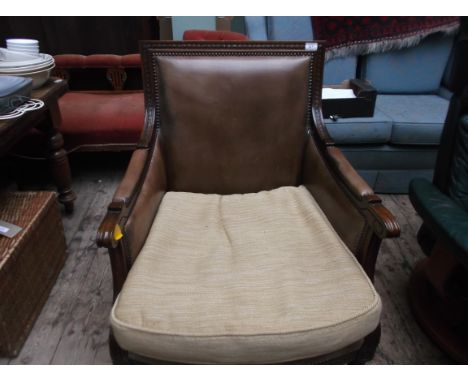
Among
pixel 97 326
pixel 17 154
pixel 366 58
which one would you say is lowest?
pixel 97 326

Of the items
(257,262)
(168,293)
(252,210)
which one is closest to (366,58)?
(252,210)

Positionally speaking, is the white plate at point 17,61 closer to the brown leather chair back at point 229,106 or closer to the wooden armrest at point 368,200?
the brown leather chair back at point 229,106

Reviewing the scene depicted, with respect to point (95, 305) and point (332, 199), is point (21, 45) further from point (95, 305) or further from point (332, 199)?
point (332, 199)

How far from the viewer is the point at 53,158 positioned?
1.78 m

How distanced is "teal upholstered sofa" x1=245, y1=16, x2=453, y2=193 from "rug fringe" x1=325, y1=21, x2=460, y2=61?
0.05m

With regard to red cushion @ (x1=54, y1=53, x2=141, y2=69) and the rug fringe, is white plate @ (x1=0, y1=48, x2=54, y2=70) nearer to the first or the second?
red cushion @ (x1=54, y1=53, x2=141, y2=69)

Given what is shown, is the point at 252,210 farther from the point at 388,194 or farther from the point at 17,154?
the point at 17,154

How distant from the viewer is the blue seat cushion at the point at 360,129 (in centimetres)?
192

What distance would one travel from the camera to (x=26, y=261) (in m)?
1.29

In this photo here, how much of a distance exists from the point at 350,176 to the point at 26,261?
1117mm

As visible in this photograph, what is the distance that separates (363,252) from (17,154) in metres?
1.86

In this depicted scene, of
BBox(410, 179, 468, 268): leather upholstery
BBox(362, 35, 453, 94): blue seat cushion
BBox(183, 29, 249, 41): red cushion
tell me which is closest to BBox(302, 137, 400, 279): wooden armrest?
BBox(410, 179, 468, 268): leather upholstery

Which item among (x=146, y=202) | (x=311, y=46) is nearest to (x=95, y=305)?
(x=146, y=202)

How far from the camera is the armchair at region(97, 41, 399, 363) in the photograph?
0.83m
